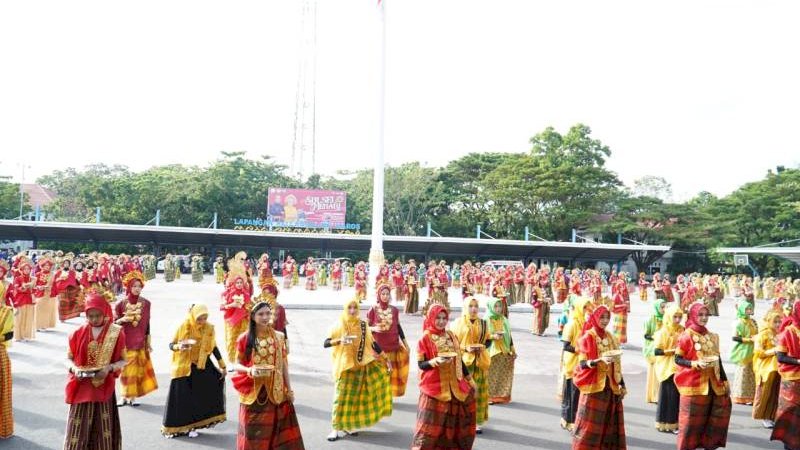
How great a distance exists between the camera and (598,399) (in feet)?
20.3

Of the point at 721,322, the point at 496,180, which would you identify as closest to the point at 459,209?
the point at 496,180

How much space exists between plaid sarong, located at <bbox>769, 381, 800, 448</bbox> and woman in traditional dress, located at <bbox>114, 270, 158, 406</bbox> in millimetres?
7773

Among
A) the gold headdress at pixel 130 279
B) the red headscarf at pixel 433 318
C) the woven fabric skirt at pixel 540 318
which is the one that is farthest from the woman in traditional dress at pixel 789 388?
the woven fabric skirt at pixel 540 318

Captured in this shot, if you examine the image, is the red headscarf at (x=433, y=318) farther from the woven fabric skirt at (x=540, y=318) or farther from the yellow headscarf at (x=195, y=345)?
the woven fabric skirt at (x=540, y=318)

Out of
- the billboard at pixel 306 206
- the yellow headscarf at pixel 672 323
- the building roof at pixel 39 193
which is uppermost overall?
the building roof at pixel 39 193

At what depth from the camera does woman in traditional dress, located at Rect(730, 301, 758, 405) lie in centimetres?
952

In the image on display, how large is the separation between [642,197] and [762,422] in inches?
1575

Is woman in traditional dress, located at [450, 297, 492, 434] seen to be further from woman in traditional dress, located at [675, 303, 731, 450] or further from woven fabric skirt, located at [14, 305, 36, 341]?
woven fabric skirt, located at [14, 305, 36, 341]

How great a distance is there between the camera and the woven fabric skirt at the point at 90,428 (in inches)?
212

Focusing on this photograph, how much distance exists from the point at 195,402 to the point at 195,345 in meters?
0.65

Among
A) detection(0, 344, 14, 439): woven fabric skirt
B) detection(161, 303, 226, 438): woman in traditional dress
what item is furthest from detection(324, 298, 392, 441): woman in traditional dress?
detection(0, 344, 14, 439): woven fabric skirt

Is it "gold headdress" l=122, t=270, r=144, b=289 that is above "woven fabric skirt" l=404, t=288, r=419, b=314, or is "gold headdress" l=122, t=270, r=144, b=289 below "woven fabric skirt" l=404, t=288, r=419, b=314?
above

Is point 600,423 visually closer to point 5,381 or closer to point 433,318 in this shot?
point 433,318

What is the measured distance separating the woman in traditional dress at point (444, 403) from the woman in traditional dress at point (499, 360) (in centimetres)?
304
